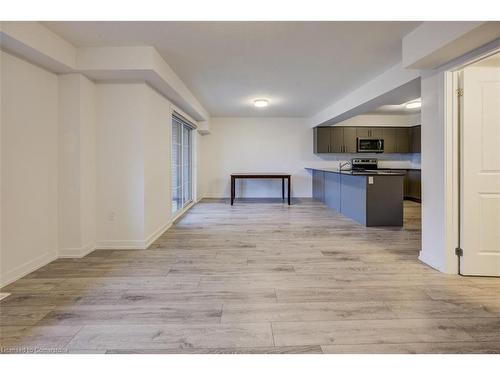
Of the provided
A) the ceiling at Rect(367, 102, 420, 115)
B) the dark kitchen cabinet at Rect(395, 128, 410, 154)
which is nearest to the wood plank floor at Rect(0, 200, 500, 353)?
the ceiling at Rect(367, 102, 420, 115)

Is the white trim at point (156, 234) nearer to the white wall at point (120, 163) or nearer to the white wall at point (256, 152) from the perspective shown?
the white wall at point (120, 163)

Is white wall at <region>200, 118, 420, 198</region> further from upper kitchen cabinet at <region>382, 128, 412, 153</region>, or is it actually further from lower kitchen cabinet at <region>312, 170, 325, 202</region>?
upper kitchen cabinet at <region>382, 128, 412, 153</region>

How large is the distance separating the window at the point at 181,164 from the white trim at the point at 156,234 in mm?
968

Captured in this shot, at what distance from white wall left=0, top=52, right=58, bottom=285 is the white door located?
3.99 meters

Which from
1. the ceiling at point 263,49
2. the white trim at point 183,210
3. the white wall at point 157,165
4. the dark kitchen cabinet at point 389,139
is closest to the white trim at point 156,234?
the white wall at point 157,165

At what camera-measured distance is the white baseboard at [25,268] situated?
243 cm

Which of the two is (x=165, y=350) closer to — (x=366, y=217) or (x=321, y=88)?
(x=366, y=217)

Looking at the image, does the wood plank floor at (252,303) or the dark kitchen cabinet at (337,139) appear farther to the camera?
the dark kitchen cabinet at (337,139)

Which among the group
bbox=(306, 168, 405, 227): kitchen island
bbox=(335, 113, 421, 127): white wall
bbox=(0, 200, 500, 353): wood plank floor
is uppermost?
bbox=(335, 113, 421, 127): white wall

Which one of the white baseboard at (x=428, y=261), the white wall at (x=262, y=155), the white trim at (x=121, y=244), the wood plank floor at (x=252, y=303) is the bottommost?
the wood plank floor at (x=252, y=303)

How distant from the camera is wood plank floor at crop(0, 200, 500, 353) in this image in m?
1.64

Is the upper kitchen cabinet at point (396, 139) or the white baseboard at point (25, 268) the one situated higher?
the upper kitchen cabinet at point (396, 139)

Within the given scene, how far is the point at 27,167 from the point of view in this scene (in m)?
2.71
